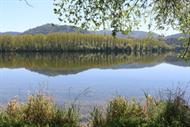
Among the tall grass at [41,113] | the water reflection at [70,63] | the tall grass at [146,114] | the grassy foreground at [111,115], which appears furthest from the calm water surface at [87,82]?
the tall grass at [41,113]

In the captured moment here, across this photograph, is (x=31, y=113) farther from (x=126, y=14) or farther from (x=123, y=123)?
(x=126, y=14)

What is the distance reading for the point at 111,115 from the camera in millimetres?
16688

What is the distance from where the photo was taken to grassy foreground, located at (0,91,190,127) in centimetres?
1455

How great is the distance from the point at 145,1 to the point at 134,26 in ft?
3.26

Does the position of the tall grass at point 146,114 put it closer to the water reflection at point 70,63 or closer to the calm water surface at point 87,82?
the calm water surface at point 87,82

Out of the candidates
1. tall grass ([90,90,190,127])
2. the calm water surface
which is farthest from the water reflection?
tall grass ([90,90,190,127])

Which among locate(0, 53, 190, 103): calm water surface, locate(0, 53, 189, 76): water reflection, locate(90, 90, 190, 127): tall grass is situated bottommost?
locate(0, 53, 189, 76): water reflection

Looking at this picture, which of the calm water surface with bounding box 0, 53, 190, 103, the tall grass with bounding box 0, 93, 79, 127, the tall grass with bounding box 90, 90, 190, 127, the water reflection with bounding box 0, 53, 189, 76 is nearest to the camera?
the tall grass with bounding box 90, 90, 190, 127

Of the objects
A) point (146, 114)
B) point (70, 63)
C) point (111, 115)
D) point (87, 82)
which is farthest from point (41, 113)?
point (70, 63)

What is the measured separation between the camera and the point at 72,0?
1472 centimetres

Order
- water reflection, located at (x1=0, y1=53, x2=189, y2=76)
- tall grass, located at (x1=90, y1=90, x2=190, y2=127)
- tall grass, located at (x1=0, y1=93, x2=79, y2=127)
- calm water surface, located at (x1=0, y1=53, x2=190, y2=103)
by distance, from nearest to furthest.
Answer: tall grass, located at (x1=90, y1=90, x2=190, y2=127) → tall grass, located at (x1=0, y1=93, x2=79, y2=127) → calm water surface, located at (x1=0, y1=53, x2=190, y2=103) → water reflection, located at (x1=0, y1=53, x2=189, y2=76)

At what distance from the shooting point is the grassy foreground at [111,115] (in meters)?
14.5

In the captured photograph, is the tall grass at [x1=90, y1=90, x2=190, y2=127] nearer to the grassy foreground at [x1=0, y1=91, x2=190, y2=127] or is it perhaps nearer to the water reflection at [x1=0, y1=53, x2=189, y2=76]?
the grassy foreground at [x1=0, y1=91, x2=190, y2=127]

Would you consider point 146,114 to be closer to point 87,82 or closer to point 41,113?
point 41,113
